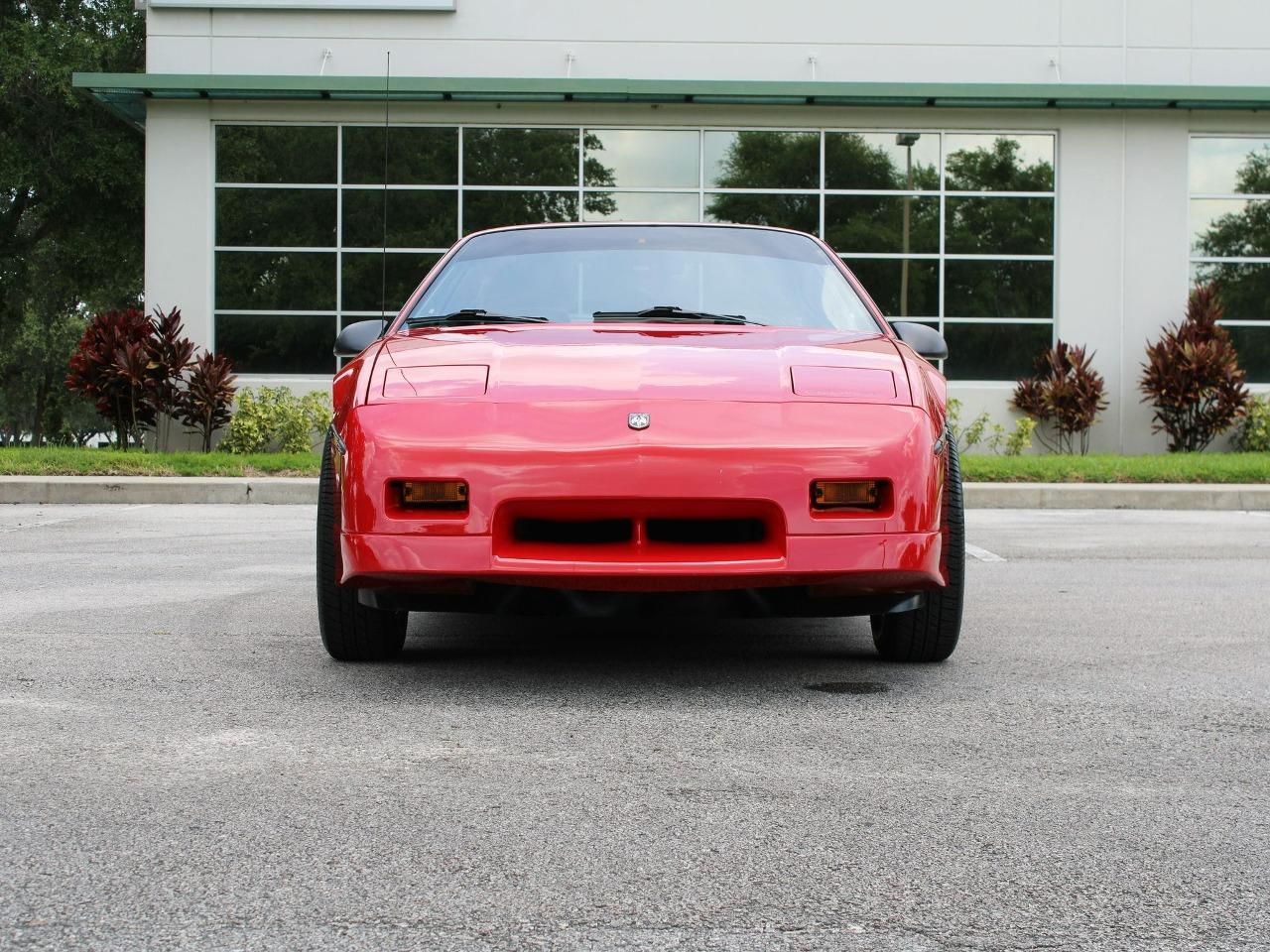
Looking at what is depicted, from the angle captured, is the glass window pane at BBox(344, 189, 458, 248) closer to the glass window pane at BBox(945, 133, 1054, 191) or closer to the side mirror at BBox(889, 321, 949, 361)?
the glass window pane at BBox(945, 133, 1054, 191)

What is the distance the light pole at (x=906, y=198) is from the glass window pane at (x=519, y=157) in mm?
4270

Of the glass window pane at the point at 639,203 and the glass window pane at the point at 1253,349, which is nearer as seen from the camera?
the glass window pane at the point at 1253,349

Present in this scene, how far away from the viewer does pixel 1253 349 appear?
1884 centimetres

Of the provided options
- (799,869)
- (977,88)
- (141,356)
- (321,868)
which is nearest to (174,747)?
(321,868)

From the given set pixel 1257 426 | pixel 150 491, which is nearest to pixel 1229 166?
pixel 1257 426

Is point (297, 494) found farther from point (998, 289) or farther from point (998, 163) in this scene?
point (998, 163)

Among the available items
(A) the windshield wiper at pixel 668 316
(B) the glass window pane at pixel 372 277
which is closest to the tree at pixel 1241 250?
(B) the glass window pane at pixel 372 277

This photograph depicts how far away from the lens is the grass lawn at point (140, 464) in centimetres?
1357

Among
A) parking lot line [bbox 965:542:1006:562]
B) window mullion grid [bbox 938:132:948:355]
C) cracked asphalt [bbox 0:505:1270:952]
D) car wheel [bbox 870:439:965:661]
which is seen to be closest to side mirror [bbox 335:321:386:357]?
cracked asphalt [bbox 0:505:1270:952]

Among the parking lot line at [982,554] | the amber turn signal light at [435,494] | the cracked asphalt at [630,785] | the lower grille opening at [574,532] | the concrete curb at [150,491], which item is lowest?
the cracked asphalt at [630,785]

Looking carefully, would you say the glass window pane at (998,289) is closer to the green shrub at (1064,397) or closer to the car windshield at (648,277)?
the green shrub at (1064,397)

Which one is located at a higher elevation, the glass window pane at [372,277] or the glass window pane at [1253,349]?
the glass window pane at [372,277]

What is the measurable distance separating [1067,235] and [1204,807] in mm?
16571

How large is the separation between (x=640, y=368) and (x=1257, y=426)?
15158 millimetres
